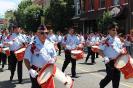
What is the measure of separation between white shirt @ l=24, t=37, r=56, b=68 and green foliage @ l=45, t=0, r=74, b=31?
48.1 meters

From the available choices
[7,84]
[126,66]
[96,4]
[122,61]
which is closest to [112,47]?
[122,61]

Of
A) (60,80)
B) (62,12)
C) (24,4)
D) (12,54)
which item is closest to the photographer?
(60,80)

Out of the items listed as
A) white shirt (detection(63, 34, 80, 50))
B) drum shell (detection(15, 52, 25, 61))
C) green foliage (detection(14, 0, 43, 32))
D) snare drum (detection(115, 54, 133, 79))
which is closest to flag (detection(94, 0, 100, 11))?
white shirt (detection(63, 34, 80, 50))

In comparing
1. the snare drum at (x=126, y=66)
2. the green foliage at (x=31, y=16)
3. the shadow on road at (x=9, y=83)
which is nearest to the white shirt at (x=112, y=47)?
the snare drum at (x=126, y=66)

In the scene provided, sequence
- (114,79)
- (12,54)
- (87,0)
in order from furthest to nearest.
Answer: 1. (87,0)
2. (12,54)
3. (114,79)

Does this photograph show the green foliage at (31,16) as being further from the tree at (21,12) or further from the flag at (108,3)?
the flag at (108,3)

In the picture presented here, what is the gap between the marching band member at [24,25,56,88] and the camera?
29.4 ft

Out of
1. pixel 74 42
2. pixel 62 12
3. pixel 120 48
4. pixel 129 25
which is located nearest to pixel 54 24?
pixel 62 12

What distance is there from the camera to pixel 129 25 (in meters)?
39.7

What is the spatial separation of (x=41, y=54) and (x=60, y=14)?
48315 mm

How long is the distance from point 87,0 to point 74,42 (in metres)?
36.5

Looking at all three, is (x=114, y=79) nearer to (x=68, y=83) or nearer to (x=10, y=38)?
(x=68, y=83)

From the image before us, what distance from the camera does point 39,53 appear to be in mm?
8992

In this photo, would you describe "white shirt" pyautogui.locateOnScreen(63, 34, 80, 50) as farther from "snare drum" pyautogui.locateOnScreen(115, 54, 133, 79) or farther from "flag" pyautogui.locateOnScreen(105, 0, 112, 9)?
"flag" pyautogui.locateOnScreen(105, 0, 112, 9)
